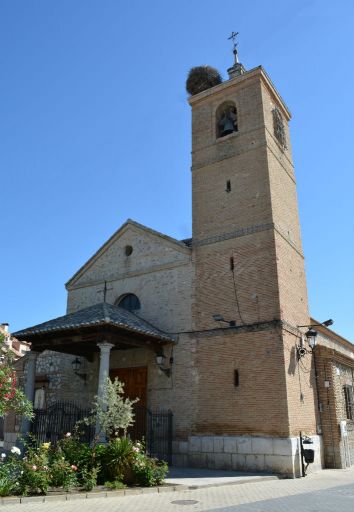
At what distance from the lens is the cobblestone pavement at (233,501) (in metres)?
7.50

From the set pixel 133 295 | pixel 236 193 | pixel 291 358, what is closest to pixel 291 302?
pixel 291 358

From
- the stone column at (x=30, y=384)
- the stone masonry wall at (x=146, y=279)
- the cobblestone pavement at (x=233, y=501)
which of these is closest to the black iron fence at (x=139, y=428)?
the stone column at (x=30, y=384)

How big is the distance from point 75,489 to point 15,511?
203 centimetres

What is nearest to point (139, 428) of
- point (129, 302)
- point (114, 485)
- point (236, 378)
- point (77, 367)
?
point (77, 367)

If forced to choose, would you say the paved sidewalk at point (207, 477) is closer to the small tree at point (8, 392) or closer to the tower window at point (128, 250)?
the small tree at point (8, 392)

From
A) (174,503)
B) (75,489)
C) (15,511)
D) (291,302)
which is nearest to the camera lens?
(15,511)

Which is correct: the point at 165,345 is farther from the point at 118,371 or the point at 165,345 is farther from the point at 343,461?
the point at 343,461

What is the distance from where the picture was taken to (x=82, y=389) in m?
17.1

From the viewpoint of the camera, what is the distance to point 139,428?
591 inches

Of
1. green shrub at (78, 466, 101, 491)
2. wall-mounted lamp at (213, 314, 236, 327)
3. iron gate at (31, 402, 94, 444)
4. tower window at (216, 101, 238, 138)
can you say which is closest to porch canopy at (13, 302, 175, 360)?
wall-mounted lamp at (213, 314, 236, 327)

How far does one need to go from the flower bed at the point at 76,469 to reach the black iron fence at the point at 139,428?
4.17 m

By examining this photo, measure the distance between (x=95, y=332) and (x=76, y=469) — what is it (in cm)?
527

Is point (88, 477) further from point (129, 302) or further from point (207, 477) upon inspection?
point (129, 302)

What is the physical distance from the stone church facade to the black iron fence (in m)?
0.35
